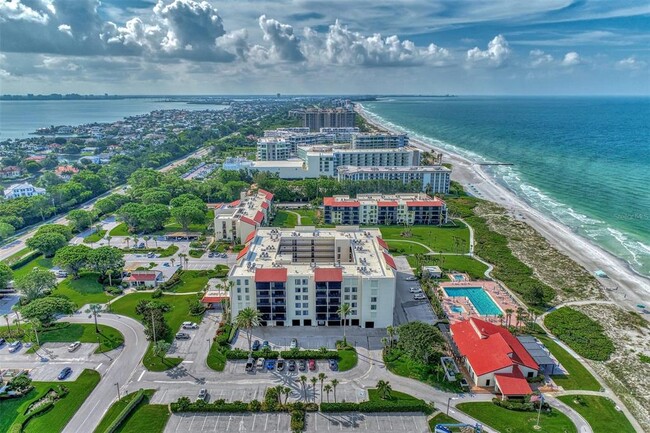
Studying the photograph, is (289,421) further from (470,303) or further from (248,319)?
(470,303)

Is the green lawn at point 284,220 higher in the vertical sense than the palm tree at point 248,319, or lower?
lower

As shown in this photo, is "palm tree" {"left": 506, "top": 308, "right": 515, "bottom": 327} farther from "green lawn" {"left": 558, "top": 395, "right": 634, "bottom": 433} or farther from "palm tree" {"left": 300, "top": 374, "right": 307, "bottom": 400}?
"palm tree" {"left": 300, "top": 374, "right": 307, "bottom": 400}

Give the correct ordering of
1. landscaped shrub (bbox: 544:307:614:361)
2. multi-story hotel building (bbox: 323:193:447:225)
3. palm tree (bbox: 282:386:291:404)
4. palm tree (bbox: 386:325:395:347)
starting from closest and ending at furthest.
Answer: palm tree (bbox: 282:386:291:404), palm tree (bbox: 386:325:395:347), landscaped shrub (bbox: 544:307:614:361), multi-story hotel building (bbox: 323:193:447:225)

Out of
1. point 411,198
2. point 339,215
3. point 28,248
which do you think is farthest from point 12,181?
point 411,198

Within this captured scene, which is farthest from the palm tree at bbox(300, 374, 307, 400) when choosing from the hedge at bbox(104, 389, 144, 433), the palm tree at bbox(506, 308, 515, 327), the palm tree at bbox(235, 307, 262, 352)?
the palm tree at bbox(506, 308, 515, 327)

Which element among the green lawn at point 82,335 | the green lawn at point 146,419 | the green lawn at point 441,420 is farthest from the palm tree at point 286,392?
the green lawn at point 82,335

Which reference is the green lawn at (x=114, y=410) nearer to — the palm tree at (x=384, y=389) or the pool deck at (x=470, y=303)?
the palm tree at (x=384, y=389)
